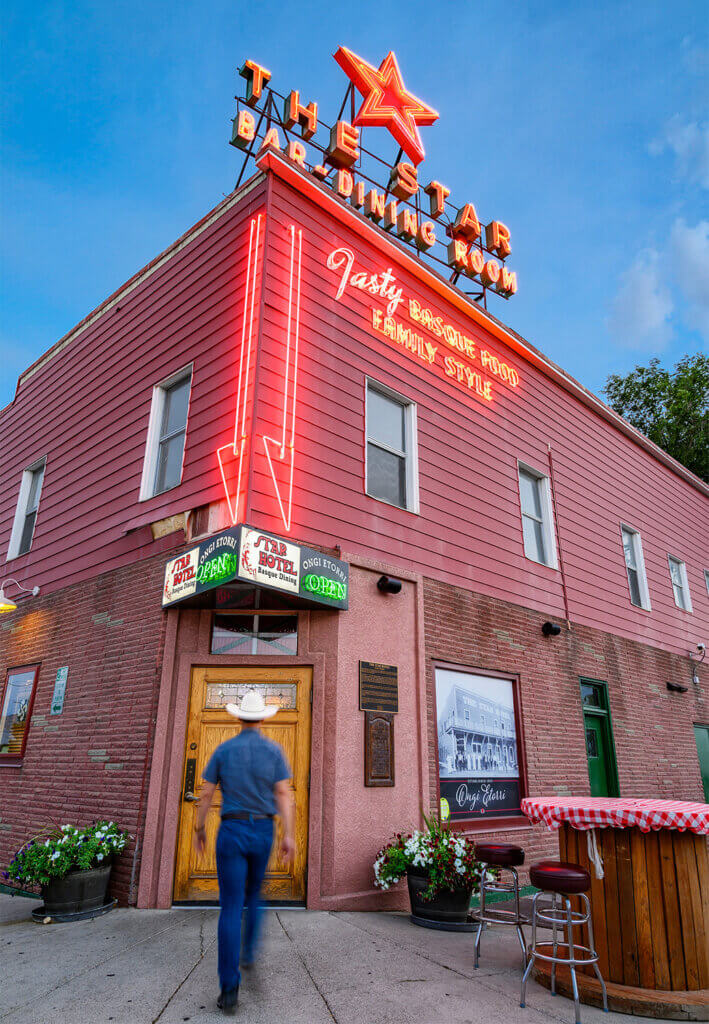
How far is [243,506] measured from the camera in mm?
7359

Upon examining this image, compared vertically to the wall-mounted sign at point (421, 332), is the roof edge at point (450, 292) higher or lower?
higher

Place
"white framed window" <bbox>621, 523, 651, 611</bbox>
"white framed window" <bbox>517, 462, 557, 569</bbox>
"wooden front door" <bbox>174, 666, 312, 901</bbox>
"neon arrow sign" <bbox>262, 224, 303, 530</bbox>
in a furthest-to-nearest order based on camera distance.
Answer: "white framed window" <bbox>621, 523, 651, 611</bbox>, "white framed window" <bbox>517, 462, 557, 569</bbox>, "neon arrow sign" <bbox>262, 224, 303, 530</bbox>, "wooden front door" <bbox>174, 666, 312, 901</bbox>

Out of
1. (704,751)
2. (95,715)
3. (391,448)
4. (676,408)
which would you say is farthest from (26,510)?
(676,408)

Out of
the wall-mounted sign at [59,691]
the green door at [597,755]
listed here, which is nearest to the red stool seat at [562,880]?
the wall-mounted sign at [59,691]

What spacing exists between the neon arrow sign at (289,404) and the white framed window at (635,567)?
8.98m

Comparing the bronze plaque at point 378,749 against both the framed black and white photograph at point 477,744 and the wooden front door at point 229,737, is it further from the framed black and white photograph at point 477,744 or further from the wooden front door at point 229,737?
the framed black and white photograph at point 477,744

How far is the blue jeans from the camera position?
421 cm

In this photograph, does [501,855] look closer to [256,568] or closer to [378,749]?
[378,749]

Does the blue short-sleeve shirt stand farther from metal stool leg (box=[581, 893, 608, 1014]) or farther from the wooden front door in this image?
the wooden front door

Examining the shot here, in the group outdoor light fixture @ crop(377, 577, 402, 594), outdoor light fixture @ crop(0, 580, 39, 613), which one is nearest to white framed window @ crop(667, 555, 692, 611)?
outdoor light fixture @ crop(377, 577, 402, 594)

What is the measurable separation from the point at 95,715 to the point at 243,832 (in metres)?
4.65

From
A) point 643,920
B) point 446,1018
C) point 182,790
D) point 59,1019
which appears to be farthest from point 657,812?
point 182,790

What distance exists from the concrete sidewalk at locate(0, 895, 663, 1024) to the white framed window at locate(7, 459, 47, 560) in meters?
6.76

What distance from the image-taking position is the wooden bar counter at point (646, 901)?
4.75m
